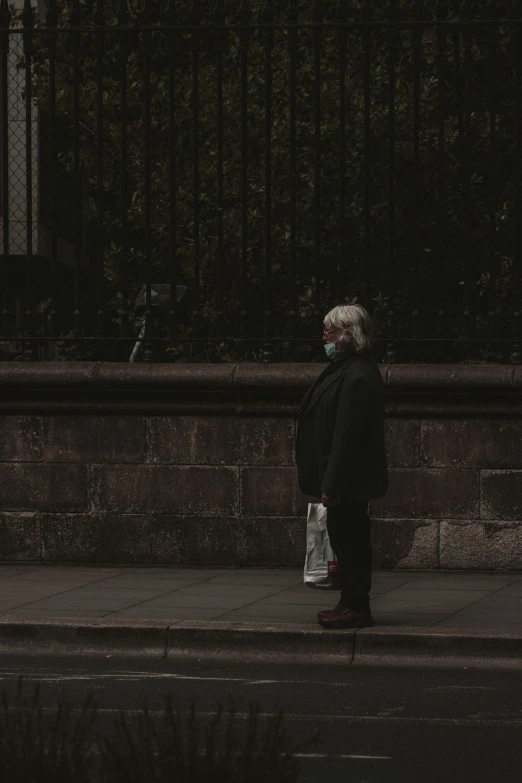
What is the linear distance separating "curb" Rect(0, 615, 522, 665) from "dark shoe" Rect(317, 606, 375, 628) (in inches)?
2.3

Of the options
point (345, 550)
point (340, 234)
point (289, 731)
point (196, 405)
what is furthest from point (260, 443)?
point (289, 731)

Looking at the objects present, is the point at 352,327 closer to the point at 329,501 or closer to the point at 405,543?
the point at 329,501

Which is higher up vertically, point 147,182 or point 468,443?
point 147,182

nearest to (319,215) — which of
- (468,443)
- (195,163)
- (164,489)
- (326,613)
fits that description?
(195,163)

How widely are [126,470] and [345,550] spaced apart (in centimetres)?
315

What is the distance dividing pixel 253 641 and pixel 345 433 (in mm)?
1143

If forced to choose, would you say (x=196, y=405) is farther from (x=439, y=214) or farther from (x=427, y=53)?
(x=427, y=53)

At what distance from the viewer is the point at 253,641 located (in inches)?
319

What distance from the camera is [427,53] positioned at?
1459 cm

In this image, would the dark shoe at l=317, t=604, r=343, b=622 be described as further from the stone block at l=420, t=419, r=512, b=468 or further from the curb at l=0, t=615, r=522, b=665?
the stone block at l=420, t=419, r=512, b=468

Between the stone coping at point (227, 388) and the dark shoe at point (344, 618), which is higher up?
the stone coping at point (227, 388)

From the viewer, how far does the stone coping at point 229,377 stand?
10.6 m

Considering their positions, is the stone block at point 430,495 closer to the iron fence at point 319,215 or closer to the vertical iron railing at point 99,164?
the iron fence at point 319,215

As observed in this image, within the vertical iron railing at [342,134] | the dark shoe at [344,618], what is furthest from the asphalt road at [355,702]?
the vertical iron railing at [342,134]
